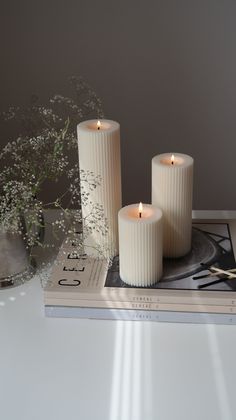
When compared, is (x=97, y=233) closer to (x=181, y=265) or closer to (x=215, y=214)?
(x=181, y=265)

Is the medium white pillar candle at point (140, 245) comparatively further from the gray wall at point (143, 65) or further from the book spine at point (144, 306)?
the gray wall at point (143, 65)

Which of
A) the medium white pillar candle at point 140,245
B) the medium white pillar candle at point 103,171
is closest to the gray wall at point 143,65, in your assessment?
the medium white pillar candle at point 103,171

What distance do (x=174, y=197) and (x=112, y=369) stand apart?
0.29 m

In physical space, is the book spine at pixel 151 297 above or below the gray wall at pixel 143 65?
below

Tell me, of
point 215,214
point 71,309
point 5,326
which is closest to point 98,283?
point 71,309

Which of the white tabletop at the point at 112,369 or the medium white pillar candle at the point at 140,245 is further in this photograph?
the medium white pillar candle at the point at 140,245

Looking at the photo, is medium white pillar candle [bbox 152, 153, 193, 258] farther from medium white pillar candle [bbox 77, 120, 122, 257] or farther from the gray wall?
the gray wall

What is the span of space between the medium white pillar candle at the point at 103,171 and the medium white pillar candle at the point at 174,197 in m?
0.07

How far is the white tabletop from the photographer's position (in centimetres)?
77

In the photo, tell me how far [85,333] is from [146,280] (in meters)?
0.12

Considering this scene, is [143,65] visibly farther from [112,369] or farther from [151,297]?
[112,369]

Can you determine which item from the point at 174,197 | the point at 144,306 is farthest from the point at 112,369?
the point at 174,197

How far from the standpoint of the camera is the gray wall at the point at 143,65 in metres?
1.63

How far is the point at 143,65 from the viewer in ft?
5.52
